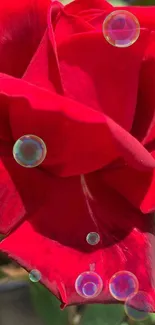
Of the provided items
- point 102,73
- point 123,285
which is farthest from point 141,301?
point 102,73

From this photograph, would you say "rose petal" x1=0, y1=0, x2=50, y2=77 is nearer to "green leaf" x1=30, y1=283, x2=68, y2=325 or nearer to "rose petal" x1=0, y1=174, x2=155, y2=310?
"rose petal" x1=0, y1=174, x2=155, y2=310

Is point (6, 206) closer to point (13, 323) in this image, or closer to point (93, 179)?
point (93, 179)

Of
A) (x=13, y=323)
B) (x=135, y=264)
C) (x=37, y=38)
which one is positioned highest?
(x=37, y=38)

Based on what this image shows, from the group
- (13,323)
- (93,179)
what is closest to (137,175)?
(93,179)

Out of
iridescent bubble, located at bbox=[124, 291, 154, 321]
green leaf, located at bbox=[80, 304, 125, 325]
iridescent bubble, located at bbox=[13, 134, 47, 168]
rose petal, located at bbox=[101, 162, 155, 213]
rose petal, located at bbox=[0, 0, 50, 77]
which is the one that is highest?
rose petal, located at bbox=[0, 0, 50, 77]

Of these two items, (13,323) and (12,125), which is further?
(13,323)

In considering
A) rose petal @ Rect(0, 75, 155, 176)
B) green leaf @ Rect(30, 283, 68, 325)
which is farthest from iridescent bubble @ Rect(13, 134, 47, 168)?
green leaf @ Rect(30, 283, 68, 325)

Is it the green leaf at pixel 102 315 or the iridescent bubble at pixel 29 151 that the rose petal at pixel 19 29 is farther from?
the green leaf at pixel 102 315
